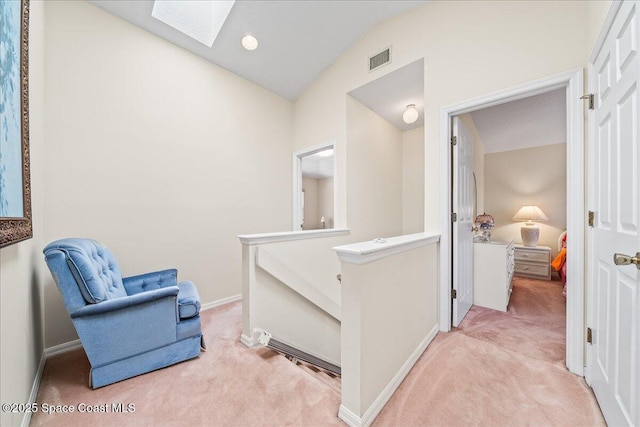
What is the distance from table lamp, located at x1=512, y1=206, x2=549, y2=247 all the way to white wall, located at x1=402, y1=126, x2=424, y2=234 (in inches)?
71.5

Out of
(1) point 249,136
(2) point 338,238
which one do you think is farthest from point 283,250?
(1) point 249,136

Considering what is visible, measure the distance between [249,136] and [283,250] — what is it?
A: 6.00 ft

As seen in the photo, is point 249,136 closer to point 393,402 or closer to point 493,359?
point 393,402

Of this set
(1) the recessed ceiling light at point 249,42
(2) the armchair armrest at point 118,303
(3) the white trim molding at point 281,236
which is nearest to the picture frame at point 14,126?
(2) the armchair armrest at point 118,303

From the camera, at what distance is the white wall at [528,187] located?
13.4 feet

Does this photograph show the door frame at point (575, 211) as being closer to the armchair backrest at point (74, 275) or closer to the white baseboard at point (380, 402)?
the white baseboard at point (380, 402)

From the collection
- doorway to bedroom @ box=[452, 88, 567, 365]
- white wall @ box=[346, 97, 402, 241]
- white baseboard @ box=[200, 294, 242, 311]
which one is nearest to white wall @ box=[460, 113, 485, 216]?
doorway to bedroom @ box=[452, 88, 567, 365]

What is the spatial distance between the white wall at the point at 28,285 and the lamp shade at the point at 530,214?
5.81m

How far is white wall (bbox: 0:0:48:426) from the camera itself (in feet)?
3.30

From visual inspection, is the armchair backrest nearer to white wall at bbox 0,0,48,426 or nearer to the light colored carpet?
white wall at bbox 0,0,48,426

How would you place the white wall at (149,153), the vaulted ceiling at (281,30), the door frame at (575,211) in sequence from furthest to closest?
the vaulted ceiling at (281,30) < the white wall at (149,153) < the door frame at (575,211)

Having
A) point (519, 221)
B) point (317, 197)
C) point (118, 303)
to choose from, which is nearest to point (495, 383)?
point (118, 303)

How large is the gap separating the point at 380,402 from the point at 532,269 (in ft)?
13.4

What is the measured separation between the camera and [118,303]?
1516mm
